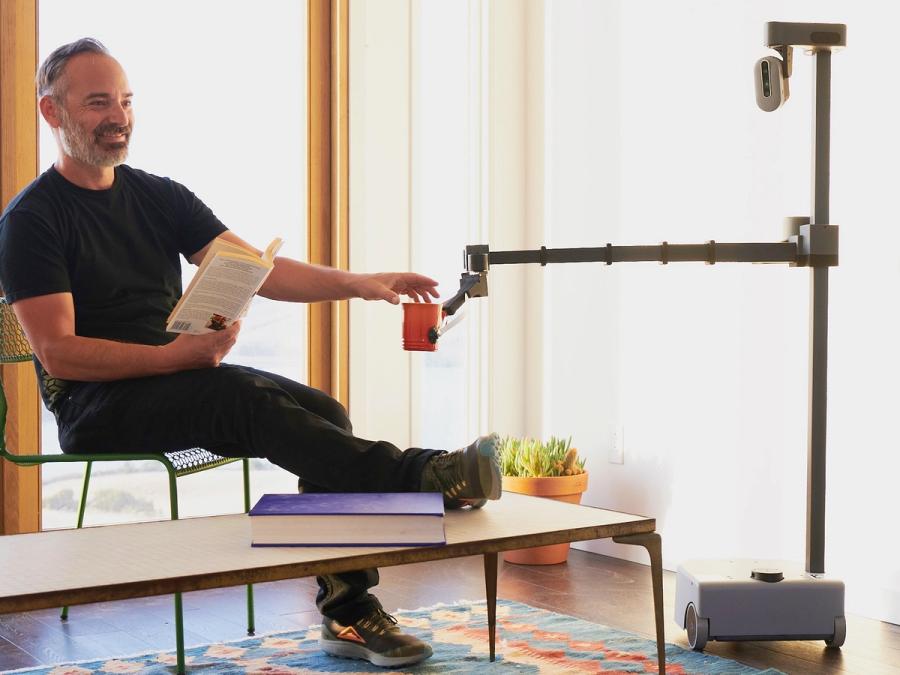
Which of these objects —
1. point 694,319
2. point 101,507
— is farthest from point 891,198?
point 101,507

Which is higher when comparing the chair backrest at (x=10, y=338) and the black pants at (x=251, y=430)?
the chair backrest at (x=10, y=338)

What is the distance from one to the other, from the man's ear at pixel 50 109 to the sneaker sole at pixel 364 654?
1.20 m

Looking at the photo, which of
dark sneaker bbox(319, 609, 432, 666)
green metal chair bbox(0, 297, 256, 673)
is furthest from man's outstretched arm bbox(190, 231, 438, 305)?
dark sneaker bbox(319, 609, 432, 666)

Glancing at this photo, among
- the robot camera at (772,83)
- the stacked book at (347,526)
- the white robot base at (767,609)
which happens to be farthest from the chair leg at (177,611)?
the robot camera at (772,83)

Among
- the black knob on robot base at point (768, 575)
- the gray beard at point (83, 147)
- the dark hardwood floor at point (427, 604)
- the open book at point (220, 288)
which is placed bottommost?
the dark hardwood floor at point (427, 604)

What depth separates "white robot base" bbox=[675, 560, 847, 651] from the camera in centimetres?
232

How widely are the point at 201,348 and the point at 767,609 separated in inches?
50.0

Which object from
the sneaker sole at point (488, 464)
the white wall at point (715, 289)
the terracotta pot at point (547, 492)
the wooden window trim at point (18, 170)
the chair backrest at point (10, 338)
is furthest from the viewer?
the terracotta pot at point (547, 492)

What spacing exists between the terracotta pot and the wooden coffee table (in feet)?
4.37

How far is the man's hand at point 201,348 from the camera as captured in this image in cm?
Result: 200

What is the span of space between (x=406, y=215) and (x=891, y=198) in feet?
5.42

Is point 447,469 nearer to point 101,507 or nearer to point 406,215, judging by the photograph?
point 101,507

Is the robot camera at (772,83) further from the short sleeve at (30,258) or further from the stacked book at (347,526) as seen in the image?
the short sleeve at (30,258)

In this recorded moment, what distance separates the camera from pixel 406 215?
3.77m
